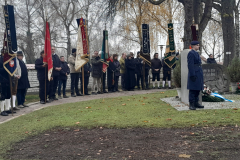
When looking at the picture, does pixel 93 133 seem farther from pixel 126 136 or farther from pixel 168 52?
pixel 168 52

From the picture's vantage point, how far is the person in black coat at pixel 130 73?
692 inches

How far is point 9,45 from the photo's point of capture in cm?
1030

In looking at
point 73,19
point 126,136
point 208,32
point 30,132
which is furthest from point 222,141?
point 208,32

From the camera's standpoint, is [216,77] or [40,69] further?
[216,77]

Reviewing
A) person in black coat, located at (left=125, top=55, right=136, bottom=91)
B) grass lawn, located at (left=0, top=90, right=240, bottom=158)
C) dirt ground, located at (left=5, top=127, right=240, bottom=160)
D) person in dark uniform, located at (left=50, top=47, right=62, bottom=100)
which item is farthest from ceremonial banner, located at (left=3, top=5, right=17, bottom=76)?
person in black coat, located at (left=125, top=55, right=136, bottom=91)

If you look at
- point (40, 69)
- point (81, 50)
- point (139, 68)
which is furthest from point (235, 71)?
point (40, 69)

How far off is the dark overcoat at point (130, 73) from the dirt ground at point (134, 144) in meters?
10.9

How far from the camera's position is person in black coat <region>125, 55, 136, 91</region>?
1758 centimetres

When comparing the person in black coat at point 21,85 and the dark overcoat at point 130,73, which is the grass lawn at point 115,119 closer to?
the person in black coat at point 21,85

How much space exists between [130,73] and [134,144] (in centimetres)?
1216

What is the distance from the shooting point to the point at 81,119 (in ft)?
27.4

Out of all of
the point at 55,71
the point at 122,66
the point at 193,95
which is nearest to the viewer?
the point at 193,95

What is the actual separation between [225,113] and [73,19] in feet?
99.9

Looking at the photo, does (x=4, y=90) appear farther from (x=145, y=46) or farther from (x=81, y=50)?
(x=145, y=46)
